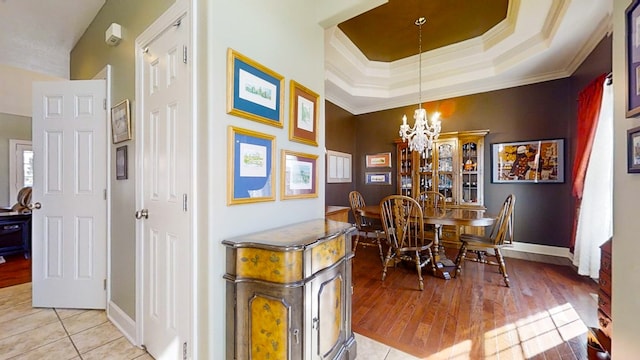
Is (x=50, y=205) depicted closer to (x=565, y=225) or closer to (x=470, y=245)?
(x=470, y=245)

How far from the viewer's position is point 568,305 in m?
2.26

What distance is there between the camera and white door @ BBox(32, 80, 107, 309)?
2.19 metres

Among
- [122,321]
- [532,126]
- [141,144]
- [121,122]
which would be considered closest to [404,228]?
[141,144]

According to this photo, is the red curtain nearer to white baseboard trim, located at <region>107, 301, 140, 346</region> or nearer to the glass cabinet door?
the glass cabinet door

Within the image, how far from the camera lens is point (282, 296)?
112cm

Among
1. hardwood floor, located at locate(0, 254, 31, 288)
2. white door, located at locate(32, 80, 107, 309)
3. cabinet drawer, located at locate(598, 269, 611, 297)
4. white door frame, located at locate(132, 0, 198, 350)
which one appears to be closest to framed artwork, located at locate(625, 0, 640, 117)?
cabinet drawer, located at locate(598, 269, 611, 297)

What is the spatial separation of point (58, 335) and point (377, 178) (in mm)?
4742

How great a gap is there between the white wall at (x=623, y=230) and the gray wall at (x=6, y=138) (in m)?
8.77

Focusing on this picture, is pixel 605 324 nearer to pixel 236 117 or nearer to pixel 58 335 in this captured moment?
pixel 236 117

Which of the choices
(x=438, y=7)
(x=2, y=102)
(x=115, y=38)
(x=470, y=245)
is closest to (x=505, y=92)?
(x=438, y=7)

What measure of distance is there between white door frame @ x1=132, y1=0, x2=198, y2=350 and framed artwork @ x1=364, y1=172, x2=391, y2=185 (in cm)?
424

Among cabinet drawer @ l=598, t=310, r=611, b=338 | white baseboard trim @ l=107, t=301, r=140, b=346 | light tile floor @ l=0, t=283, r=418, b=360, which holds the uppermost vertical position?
cabinet drawer @ l=598, t=310, r=611, b=338

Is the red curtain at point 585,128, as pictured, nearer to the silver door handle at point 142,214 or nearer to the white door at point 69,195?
the silver door handle at point 142,214

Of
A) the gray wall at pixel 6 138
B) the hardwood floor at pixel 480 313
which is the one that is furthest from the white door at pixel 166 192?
the gray wall at pixel 6 138
